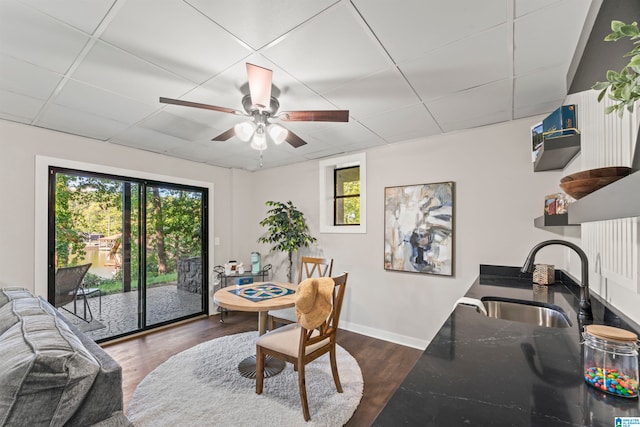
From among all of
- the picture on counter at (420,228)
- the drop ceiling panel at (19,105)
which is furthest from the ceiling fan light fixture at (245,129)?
the picture on counter at (420,228)

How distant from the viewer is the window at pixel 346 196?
3.86 m

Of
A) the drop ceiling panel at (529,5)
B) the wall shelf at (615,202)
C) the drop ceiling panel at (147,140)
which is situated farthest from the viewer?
the drop ceiling panel at (147,140)

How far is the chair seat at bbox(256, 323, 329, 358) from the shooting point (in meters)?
2.10

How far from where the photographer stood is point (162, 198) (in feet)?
12.5

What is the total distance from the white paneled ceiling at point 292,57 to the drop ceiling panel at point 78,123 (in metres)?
0.02

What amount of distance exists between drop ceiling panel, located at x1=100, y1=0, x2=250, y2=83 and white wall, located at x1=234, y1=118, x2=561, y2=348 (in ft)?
7.41

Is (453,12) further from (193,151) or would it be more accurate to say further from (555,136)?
(193,151)

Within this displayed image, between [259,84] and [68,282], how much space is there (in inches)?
126

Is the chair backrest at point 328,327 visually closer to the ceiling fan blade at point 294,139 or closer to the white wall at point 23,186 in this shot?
the ceiling fan blade at point 294,139

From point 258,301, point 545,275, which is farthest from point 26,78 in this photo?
point 545,275

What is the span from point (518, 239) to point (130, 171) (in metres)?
4.41

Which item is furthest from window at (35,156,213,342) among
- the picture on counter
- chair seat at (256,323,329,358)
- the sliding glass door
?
the picture on counter

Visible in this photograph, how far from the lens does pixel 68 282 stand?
3.04 metres

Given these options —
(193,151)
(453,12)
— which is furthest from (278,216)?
(453,12)
